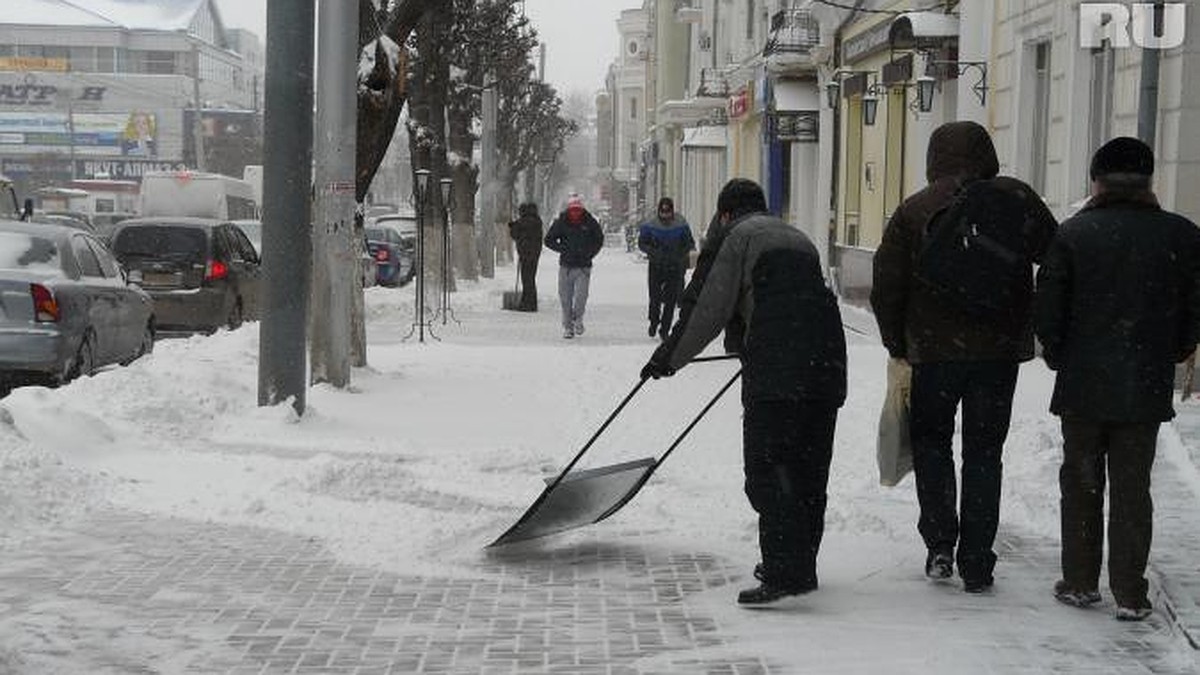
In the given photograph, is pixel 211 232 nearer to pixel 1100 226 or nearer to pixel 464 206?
pixel 464 206

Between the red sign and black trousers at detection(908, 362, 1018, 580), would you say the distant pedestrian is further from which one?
black trousers at detection(908, 362, 1018, 580)

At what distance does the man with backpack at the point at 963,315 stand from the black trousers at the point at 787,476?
432 millimetres

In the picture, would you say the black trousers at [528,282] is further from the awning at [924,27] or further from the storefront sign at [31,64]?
the storefront sign at [31,64]

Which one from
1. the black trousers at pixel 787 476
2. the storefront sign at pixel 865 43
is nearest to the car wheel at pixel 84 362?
the black trousers at pixel 787 476

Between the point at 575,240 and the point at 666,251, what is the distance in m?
1.26

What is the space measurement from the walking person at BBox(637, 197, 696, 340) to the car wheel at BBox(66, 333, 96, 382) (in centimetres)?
670

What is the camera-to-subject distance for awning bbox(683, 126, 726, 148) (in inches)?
1695

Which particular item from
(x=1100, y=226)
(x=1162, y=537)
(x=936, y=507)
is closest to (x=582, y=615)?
(x=936, y=507)

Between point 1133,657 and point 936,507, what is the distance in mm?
1086

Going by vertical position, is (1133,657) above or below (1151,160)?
below

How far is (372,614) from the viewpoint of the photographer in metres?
5.93

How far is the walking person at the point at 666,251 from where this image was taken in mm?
18359

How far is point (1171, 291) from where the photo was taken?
18.7 ft

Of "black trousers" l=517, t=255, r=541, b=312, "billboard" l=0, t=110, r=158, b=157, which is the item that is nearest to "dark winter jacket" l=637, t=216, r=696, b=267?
"black trousers" l=517, t=255, r=541, b=312
